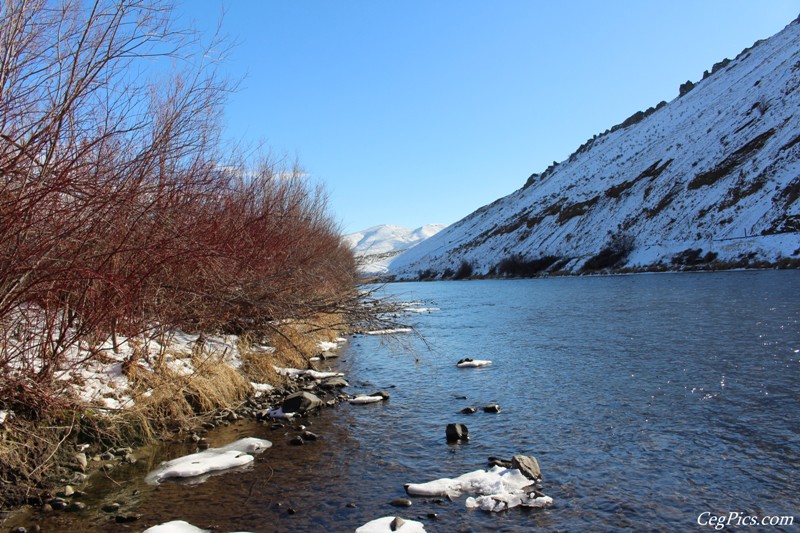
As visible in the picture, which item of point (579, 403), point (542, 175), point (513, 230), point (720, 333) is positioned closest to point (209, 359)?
point (579, 403)

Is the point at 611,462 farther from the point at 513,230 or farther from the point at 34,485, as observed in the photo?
the point at 513,230

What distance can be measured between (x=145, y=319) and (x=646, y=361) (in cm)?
1210

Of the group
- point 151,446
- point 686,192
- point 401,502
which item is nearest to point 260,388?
point 151,446

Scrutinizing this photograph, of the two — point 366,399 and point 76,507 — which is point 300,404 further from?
point 76,507

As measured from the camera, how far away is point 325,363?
56.6ft

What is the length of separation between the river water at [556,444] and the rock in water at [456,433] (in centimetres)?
19

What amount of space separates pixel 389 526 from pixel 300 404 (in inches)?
211

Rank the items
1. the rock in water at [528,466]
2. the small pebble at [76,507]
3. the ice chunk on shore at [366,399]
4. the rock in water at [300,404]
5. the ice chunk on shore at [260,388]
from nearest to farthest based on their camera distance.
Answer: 1. the small pebble at [76,507]
2. the rock in water at [528,466]
3. the rock in water at [300,404]
4. the ice chunk on shore at [366,399]
5. the ice chunk on shore at [260,388]

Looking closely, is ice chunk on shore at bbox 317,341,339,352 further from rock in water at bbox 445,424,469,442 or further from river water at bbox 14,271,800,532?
rock in water at bbox 445,424,469,442

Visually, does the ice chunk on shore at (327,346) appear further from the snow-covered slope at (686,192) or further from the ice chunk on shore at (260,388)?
the snow-covered slope at (686,192)

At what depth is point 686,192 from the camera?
74438 mm

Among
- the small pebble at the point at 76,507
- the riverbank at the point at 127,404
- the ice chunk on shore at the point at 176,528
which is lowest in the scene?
the ice chunk on shore at the point at 176,528

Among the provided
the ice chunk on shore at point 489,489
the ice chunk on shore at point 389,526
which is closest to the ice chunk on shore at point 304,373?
the ice chunk on shore at point 489,489

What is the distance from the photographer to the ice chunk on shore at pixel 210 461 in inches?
299
